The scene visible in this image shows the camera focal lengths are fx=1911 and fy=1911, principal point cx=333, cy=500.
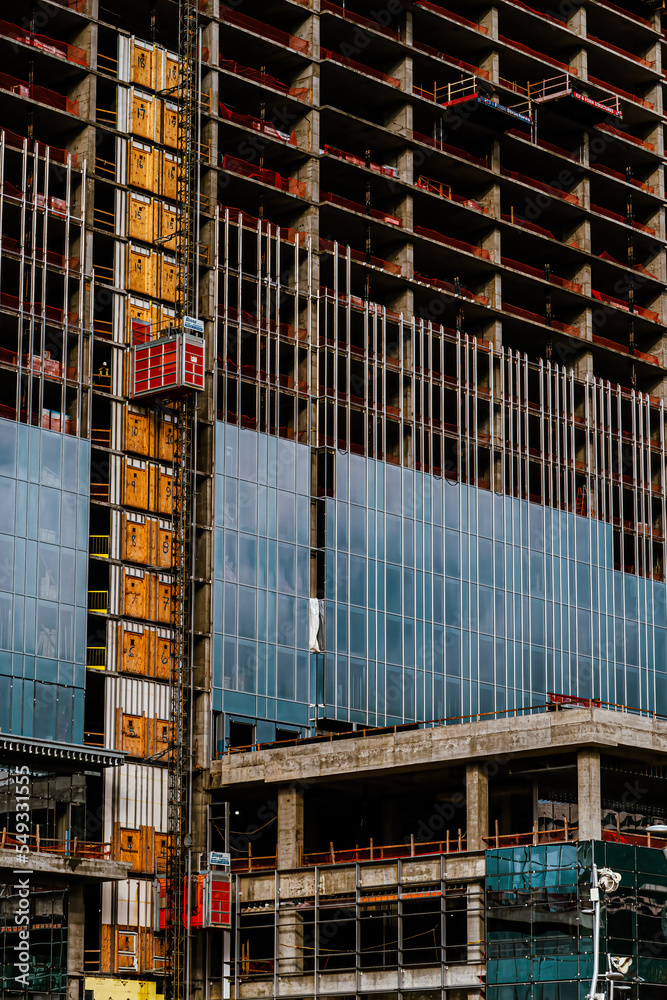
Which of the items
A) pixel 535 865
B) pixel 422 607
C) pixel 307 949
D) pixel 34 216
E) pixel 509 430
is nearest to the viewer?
pixel 535 865

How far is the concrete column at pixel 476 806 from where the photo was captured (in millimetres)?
82312

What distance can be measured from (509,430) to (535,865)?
3665 centimetres

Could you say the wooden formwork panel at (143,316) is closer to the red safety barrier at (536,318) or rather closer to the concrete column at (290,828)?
the concrete column at (290,828)

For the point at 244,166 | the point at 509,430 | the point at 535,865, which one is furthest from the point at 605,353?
the point at 535,865

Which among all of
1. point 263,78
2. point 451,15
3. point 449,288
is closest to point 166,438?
point 263,78

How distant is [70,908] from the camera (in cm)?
8350

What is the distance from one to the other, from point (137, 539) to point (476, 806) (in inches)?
876

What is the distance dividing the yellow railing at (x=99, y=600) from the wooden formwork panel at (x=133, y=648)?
1.18m

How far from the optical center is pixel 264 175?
4112 inches

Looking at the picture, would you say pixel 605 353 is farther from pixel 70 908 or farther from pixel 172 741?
pixel 70 908

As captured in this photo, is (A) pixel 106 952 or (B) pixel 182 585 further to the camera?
(B) pixel 182 585

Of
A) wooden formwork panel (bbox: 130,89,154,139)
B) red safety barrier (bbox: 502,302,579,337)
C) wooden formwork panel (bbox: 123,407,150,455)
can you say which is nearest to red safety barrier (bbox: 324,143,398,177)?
red safety barrier (bbox: 502,302,579,337)

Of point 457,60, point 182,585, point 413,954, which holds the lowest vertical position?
point 413,954

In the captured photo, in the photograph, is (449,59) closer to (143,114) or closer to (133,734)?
(143,114)
